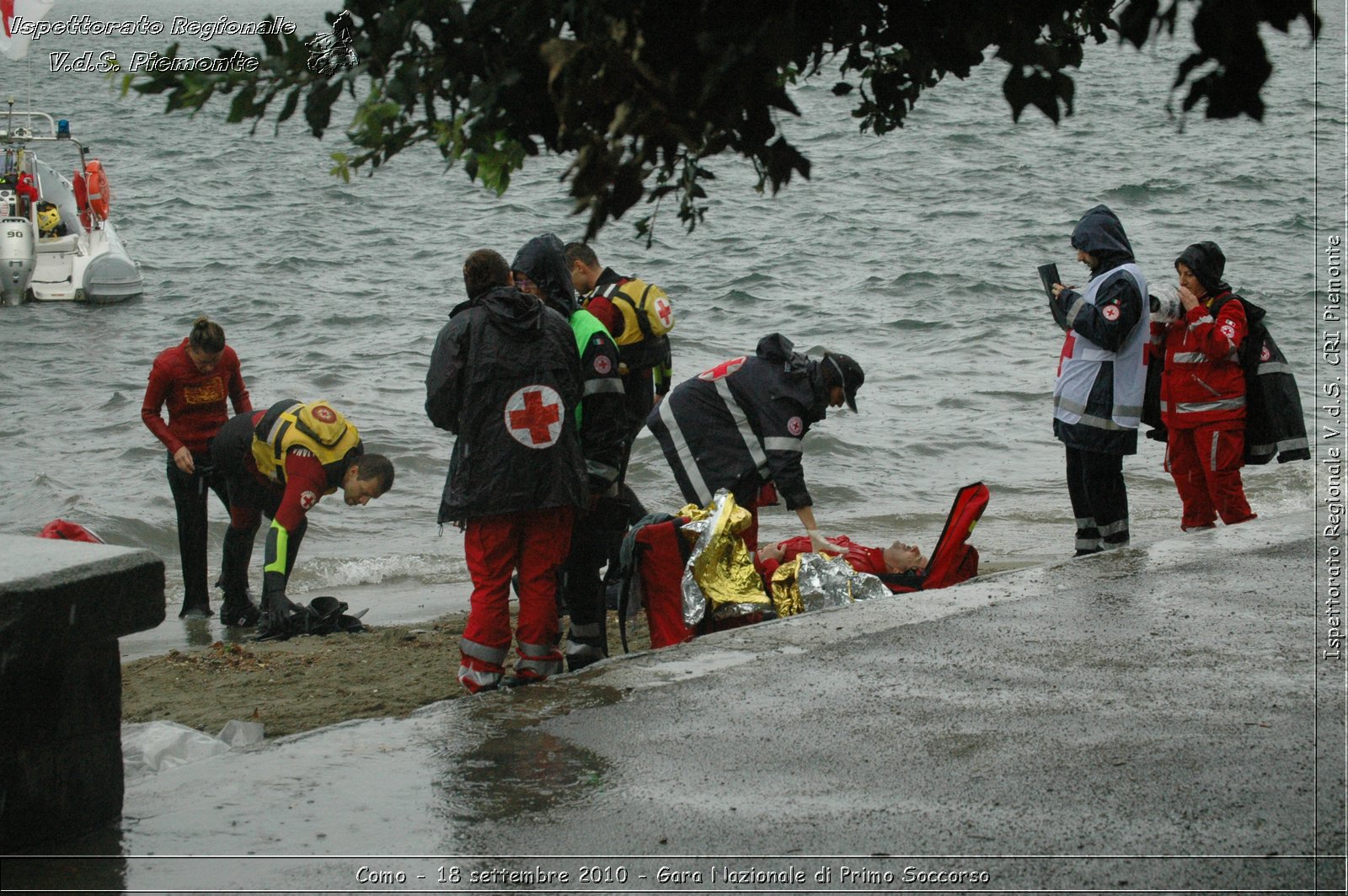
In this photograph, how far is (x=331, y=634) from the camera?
768 centimetres

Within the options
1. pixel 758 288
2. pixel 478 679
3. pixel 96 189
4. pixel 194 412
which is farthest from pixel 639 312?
pixel 96 189

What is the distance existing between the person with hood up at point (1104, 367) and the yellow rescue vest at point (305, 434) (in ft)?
12.2

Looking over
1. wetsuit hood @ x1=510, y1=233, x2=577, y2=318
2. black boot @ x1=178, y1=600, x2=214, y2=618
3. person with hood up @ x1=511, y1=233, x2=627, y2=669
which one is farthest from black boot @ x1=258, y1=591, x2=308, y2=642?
wetsuit hood @ x1=510, y1=233, x2=577, y2=318

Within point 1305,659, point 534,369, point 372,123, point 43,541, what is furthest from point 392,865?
point 1305,659

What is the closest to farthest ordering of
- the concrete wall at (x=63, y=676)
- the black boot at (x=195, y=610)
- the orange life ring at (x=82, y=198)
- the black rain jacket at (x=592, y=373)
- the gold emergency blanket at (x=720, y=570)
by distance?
the concrete wall at (x=63, y=676), the black rain jacket at (x=592, y=373), the gold emergency blanket at (x=720, y=570), the black boot at (x=195, y=610), the orange life ring at (x=82, y=198)

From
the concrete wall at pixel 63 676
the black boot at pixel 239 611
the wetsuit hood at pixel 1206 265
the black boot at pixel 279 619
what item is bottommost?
the black boot at pixel 239 611

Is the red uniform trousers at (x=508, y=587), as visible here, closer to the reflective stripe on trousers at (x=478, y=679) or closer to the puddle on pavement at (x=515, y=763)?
the reflective stripe on trousers at (x=478, y=679)

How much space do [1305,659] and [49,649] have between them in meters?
4.04

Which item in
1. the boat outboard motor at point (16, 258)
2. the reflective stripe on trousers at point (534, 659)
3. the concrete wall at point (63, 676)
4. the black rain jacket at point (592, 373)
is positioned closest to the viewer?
the concrete wall at point (63, 676)

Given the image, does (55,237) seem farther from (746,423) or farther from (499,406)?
(499,406)

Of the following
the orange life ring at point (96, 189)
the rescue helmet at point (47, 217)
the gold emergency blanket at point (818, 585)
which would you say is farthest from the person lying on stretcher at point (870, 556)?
the rescue helmet at point (47, 217)

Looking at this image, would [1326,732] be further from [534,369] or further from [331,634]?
[331,634]

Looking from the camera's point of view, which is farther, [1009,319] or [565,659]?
[1009,319]

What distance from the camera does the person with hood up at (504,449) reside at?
5383 millimetres
